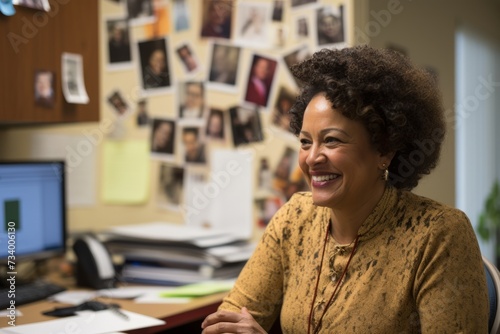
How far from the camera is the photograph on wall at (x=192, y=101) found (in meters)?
2.30

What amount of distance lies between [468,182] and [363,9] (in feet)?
6.21

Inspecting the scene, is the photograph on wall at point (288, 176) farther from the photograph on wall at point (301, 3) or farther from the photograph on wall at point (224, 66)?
the photograph on wall at point (301, 3)

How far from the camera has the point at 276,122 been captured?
2.16m

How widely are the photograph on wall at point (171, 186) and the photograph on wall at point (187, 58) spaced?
367 mm

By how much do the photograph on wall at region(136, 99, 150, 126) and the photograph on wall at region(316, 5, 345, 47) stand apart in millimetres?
742

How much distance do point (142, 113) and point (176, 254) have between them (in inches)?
25.8

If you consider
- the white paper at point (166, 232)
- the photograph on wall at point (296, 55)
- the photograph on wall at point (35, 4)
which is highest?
the photograph on wall at point (35, 4)

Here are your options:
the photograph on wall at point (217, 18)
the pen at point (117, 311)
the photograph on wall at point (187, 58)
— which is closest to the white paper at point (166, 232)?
the pen at point (117, 311)

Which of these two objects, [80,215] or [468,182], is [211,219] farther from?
[468,182]

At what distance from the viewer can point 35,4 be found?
1.77 metres

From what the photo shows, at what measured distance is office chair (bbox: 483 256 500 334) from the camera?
1286 millimetres

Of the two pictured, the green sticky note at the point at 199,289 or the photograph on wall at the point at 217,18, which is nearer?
the green sticky note at the point at 199,289

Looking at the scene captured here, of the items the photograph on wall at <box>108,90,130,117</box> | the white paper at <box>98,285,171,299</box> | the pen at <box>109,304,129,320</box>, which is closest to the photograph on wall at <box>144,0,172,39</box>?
the photograph on wall at <box>108,90,130,117</box>

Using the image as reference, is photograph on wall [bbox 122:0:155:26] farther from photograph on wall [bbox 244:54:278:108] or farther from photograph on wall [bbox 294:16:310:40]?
photograph on wall [bbox 294:16:310:40]
